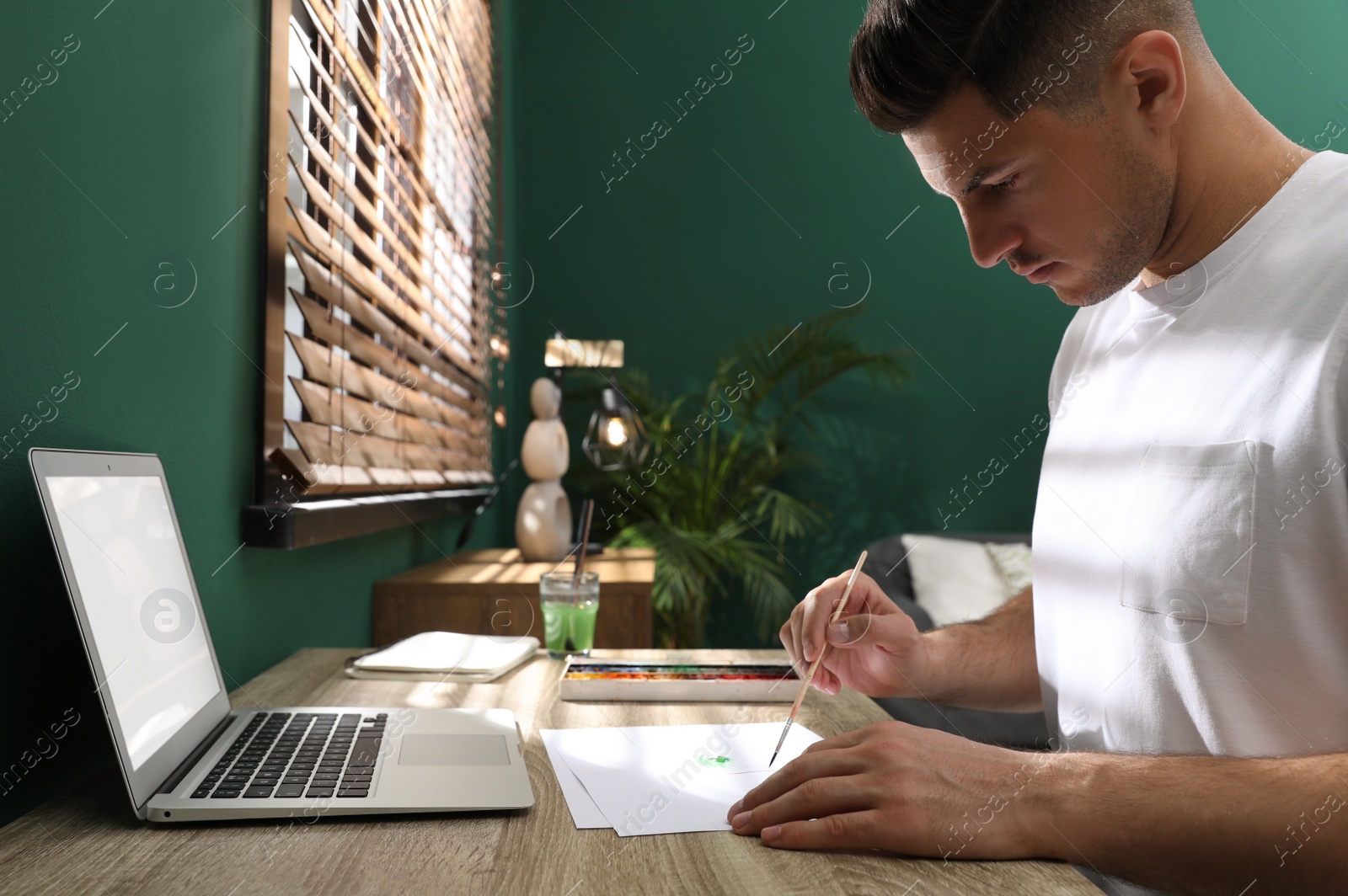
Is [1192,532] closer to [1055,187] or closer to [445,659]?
[1055,187]

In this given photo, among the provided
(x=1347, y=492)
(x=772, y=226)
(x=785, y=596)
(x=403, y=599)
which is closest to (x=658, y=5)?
(x=772, y=226)

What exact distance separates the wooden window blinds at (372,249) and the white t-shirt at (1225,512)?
1.08 m

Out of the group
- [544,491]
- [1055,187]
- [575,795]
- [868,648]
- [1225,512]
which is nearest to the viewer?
[575,795]

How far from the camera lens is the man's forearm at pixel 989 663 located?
43.3 inches

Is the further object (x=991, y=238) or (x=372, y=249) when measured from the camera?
(x=372, y=249)

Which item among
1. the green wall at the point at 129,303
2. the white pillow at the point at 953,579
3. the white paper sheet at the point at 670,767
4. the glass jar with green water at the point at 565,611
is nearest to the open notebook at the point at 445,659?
the glass jar with green water at the point at 565,611

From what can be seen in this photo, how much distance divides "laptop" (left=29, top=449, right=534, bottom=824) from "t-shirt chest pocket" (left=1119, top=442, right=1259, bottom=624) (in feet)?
2.14

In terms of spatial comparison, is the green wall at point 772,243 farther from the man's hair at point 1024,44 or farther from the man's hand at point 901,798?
the man's hand at point 901,798

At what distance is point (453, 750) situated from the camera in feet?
2.68

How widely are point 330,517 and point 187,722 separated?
2.04 ft

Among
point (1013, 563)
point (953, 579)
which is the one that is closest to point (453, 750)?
point (953, 579)

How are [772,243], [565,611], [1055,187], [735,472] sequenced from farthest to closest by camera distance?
[772,243], [735,472], [565,611], [1055,187]

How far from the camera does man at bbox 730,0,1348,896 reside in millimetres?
638

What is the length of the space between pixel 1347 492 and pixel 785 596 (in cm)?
251
